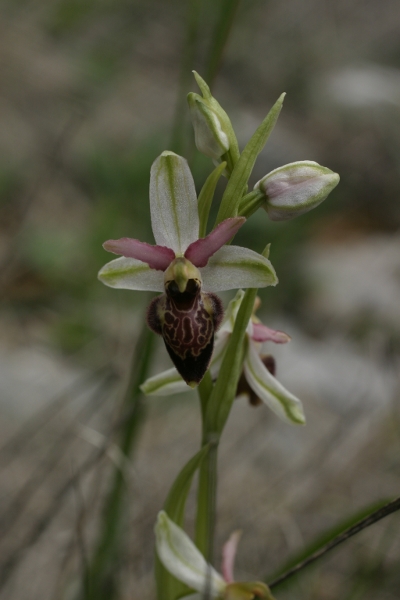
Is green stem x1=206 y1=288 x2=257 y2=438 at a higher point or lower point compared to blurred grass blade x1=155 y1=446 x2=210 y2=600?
higher

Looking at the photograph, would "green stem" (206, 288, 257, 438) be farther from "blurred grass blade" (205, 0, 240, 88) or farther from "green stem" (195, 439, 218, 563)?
"blurred grass blade" (205, 0, 240, 88)

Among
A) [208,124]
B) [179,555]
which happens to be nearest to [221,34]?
[208,124]

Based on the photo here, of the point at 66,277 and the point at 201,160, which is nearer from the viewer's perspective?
the point at 66,277

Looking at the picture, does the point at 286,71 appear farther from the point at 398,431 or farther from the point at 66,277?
the point at 398,431

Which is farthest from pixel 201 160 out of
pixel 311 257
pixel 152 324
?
pixel 152 324

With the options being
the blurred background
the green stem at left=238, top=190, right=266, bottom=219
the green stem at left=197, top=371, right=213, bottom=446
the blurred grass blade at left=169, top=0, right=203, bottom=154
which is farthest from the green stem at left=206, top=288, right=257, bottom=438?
the blurred grass blade at left=169, top=0, right=203, bottom=154

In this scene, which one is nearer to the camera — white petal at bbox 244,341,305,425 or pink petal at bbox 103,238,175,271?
pink petal at bbox 103,238,175,271

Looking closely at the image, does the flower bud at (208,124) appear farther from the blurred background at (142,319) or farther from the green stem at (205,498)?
the green stem at (205,498)
